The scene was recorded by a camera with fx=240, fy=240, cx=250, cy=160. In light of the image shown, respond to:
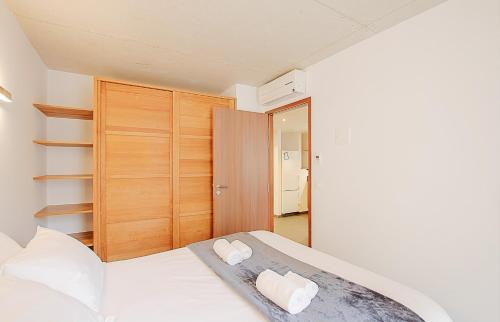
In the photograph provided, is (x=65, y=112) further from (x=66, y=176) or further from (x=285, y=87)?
(x=285, y=87)

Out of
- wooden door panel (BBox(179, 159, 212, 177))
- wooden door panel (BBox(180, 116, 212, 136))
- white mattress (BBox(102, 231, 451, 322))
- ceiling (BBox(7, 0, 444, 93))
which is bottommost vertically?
white mattress (BBox(102, 231, 451, 322))

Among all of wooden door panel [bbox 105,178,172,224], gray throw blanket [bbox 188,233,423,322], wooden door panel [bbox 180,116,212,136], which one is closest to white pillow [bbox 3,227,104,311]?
gray throw blanket [bbox 188,233,423,322]

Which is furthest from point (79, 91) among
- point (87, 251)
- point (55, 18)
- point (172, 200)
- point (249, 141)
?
point (87, 251)

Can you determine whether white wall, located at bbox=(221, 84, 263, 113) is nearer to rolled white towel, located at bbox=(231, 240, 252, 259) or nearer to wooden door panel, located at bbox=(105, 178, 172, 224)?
wooden door panel, located at bbox=(105, 178, 172, 224)

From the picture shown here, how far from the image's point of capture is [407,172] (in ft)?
6.43

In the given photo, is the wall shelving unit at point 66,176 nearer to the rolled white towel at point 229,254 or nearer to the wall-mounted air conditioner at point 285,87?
the rolled white towel at point 229,254

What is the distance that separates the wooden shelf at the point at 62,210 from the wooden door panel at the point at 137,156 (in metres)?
0.46

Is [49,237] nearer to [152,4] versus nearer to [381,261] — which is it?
[152,4]

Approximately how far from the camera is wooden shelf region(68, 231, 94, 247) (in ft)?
8.77

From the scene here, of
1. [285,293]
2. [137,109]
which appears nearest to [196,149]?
[137,109]

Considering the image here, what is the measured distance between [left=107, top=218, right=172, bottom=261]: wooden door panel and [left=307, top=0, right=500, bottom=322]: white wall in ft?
6.47

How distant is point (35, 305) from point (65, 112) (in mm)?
2647

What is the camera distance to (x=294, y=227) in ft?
15.5

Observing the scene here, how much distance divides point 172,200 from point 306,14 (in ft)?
7.95
